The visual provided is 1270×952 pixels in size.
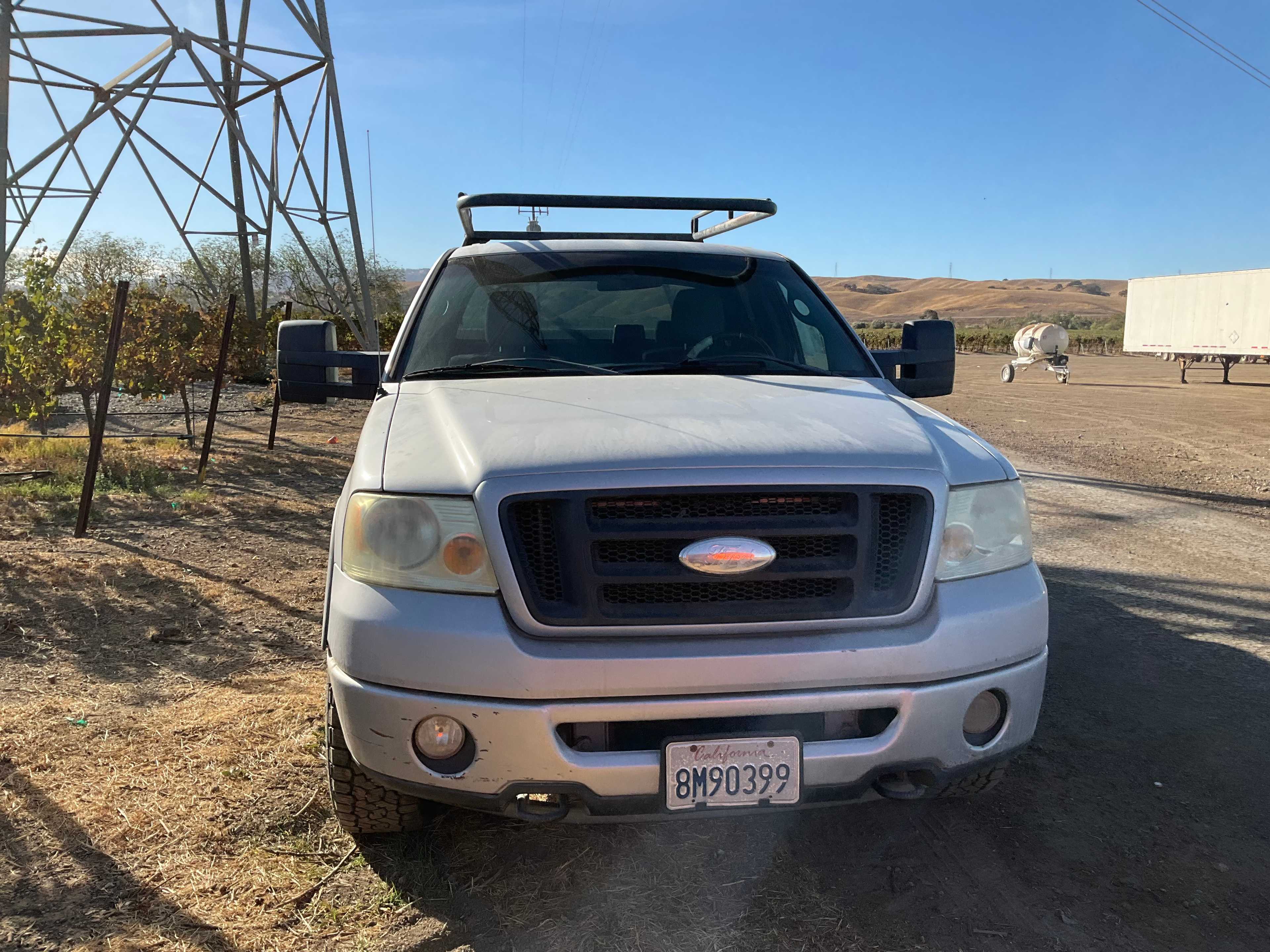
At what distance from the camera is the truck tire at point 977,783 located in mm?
2527

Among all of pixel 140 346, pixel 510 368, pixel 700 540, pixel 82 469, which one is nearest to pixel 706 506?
pixel 700 540

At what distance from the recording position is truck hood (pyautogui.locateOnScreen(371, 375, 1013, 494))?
2.43m

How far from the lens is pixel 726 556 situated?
2338 mm

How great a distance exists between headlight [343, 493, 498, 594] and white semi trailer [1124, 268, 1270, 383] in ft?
107

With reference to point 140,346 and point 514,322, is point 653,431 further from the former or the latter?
point 140,346

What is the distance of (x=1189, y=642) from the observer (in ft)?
16.0

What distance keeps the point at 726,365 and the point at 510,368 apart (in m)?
0.81

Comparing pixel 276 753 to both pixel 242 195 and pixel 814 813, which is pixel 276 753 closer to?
pixel 814 813

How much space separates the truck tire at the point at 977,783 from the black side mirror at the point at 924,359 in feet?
5.65

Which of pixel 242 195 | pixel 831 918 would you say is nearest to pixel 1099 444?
pixel 831 918

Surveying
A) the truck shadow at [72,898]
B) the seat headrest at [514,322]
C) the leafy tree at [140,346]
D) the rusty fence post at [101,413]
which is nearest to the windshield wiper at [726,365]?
the seat headrest at [514,322]

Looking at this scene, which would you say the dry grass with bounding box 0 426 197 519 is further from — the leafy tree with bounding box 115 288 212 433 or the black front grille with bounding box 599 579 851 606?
the black front grille with bounding box 599 579 851 606

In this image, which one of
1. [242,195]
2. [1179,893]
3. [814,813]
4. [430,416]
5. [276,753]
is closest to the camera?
[1179,893]

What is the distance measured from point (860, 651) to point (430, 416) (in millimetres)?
1448
